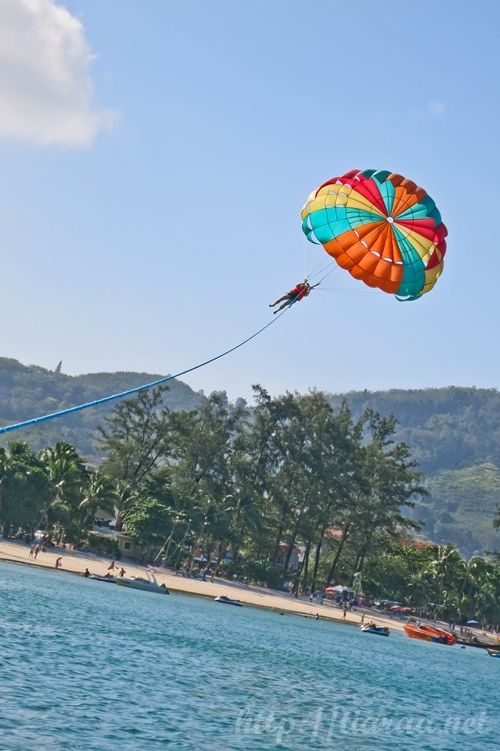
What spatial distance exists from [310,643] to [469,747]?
2731 centimetres

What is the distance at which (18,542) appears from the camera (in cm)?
8894

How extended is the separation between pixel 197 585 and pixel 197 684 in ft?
183

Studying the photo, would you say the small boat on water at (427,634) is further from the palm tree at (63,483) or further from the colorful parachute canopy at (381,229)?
the colorful parachute canopy at (381,229)

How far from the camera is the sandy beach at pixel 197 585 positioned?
266 feet

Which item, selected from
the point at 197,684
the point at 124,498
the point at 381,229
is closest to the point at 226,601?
the point at 124,498

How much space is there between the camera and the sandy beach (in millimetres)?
81188

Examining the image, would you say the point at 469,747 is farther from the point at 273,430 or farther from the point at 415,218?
the point at 273,430

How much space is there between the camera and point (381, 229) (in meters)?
40.3

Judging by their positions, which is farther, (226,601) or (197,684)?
(226,601)

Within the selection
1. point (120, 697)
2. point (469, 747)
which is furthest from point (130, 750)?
point (469, 747)

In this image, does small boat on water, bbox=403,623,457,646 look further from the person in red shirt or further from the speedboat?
the person in red shirt

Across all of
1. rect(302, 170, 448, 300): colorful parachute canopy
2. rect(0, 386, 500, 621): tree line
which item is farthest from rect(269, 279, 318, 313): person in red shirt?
rect(0, 386, 500, 621): tree line

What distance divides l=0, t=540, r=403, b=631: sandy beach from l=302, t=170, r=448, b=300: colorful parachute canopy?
1801 inches

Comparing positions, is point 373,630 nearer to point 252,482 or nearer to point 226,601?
point 226,601
